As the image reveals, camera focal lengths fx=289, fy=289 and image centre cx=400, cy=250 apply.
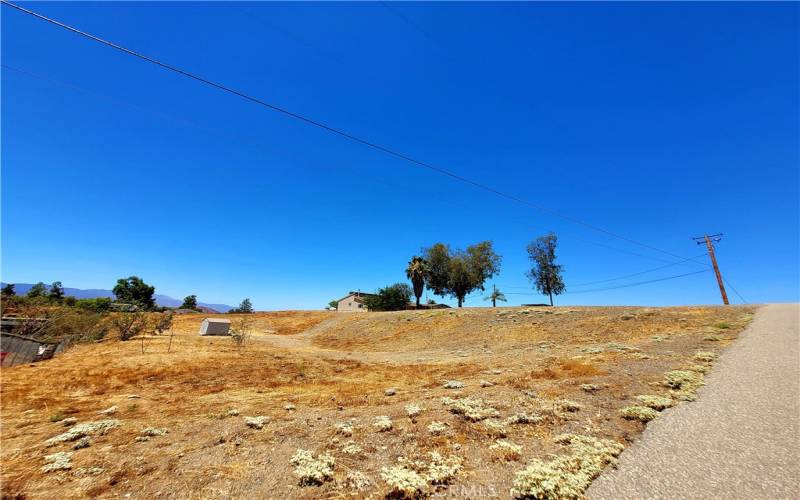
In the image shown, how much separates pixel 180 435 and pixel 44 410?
6.22m

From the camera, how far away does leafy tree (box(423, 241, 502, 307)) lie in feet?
209

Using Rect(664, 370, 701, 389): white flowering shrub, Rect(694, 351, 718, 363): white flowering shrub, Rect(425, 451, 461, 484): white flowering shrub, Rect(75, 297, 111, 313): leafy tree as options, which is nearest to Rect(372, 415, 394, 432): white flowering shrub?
Rect(425, 451, 461, 484): white flowering shrub

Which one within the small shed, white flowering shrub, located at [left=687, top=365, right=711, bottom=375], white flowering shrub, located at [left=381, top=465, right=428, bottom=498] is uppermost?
the small shed

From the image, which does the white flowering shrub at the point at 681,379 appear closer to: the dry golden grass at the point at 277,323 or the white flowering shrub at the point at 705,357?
the white flowering shrub at the point at 705,357

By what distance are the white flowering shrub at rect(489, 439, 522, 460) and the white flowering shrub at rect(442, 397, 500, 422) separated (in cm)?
134

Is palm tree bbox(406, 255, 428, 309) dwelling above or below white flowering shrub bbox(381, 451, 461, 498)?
above

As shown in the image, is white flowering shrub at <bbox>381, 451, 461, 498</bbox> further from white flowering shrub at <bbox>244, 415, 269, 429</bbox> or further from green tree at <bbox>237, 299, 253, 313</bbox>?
green tree at <bbox>237, 299, 253, 313</bbox>

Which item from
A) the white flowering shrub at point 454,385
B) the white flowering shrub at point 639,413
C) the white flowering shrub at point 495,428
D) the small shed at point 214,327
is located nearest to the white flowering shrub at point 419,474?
the white flowering shrub at point 495,428

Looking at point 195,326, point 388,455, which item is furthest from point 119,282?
point 388,455

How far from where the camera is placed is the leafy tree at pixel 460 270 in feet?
209

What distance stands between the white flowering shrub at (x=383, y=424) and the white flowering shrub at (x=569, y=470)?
328cm

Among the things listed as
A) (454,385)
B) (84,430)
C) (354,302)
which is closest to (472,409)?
(454,385)

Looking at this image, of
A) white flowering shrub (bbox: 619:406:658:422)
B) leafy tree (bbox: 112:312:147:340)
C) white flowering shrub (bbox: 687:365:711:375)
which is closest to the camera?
white flowering shrub (bbox: 619:406:658:422)

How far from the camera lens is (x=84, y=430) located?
7.24 meters
